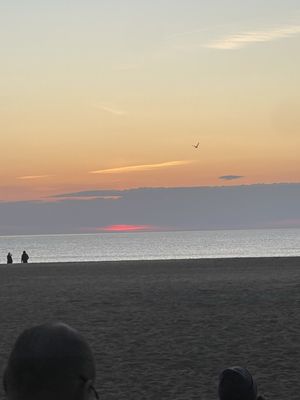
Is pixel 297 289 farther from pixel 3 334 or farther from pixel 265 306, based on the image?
pixel 3 334

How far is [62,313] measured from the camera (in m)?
22.9

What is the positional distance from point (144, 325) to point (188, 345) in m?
3.27

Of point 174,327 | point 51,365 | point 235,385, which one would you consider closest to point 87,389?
point 51,365

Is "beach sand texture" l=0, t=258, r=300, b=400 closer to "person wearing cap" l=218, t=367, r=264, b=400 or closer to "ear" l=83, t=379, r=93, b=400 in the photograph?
"person wearing cap" l=218, t=367, r=264, b=400

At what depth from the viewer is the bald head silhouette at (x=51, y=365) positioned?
1.79 meters

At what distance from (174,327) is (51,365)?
1740 cm

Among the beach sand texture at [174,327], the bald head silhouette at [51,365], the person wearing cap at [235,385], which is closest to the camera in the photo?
the bald head silhouette at [51,365]

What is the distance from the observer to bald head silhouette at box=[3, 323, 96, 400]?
1792 millimetres

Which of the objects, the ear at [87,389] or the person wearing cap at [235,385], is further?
the person wearing cap at [235,385]

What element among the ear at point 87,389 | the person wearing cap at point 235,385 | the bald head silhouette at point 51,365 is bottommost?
the person wearing cap at point 235,385

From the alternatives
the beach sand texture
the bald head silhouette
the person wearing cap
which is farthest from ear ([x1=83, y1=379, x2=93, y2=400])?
the beach sand texture

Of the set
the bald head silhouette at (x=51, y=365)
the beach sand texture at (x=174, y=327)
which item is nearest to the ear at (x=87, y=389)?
the bald head silhouette at (x=51, y=365)

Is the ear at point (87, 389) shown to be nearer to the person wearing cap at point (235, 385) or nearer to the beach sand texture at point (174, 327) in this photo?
the person wearing cap at point (235, 385)

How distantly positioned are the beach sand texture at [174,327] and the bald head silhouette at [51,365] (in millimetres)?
10222
